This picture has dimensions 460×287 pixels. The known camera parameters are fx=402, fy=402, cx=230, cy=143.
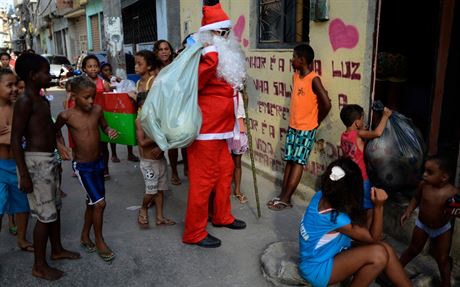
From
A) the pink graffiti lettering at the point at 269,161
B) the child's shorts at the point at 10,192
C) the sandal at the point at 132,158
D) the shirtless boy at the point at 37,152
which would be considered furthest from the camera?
the sandal at the point at 132,158

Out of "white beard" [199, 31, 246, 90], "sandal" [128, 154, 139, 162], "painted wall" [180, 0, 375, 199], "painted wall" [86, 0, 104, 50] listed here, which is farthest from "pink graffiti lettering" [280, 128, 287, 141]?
"painted wall" [86, 0, 104, 50]

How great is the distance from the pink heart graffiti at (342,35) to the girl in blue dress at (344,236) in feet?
5.47

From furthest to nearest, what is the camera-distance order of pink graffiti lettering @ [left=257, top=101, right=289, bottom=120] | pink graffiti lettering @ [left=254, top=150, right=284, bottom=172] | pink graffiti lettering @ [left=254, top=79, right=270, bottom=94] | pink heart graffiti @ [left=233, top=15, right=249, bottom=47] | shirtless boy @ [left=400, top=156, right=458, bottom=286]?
pink heart graffiti @ [left=233, top=15, right=249, bottom=47], pink graffiti lettering @ [left=254, top=79, right=270, bottom=94], pink graffiti lettering @ [left=254, top=150, right=284, bottom=172], pink graffiti lettering @ [left=257, top=101, right=289, bottom=120], shirtless boy @ [left=400, top=156, right=458, bottom=286]

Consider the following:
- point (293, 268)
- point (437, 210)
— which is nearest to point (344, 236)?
point (293, 268)

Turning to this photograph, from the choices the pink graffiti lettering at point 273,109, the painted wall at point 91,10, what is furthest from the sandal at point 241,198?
the painted wall at point 91,10

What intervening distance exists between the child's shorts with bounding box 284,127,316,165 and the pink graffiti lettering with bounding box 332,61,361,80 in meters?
0.58

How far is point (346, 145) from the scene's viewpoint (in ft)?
10.6

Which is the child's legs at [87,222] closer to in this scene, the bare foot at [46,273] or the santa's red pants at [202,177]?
the bare foot at [46,273]

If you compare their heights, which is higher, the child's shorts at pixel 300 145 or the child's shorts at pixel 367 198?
the child's shorts at pixel 300 145

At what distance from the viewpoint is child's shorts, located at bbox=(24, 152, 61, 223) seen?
2.72m

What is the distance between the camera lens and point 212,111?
3.18 metres

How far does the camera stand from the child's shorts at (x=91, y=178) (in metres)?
2.95

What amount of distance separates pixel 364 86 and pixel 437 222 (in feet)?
4.58

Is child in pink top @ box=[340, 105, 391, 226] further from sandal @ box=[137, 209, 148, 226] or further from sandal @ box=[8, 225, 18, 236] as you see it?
sandal @ box=[8, 225, 18, 236]
